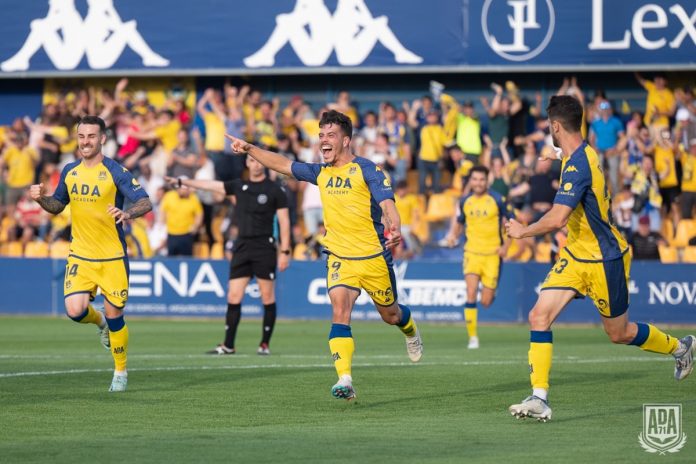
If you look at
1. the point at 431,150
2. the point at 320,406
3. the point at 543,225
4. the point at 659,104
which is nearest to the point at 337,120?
the point at 543,225

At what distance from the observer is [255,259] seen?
18250 millimetres

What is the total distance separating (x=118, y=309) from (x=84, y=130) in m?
1.81

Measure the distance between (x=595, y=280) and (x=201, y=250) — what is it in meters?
18.9

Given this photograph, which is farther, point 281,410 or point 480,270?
point 480,270

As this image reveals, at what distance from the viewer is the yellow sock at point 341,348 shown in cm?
1159

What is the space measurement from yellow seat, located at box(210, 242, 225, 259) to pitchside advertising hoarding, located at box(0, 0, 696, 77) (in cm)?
426

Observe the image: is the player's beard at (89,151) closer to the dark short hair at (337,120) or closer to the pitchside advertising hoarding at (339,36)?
the dark short hair at (337,120)

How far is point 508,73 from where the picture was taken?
29.9 metres

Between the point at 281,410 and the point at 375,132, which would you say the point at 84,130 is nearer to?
the point at 281,410

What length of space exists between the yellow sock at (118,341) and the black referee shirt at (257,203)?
5.59m

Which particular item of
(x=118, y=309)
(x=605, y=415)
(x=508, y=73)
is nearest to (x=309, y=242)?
(x=508, y=73)

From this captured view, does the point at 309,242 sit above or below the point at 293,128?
below

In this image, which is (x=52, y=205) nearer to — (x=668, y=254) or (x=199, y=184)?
(x=199, y=184)

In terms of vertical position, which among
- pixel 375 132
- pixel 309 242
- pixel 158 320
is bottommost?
pixel 158 320
